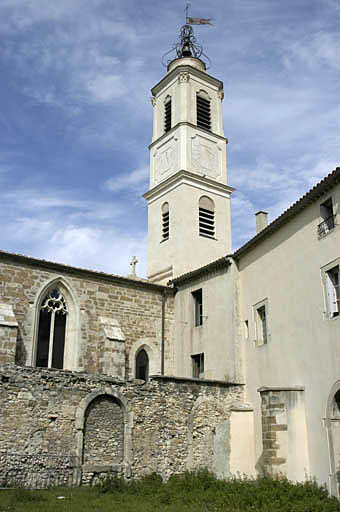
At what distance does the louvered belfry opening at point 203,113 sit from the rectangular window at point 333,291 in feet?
57.5

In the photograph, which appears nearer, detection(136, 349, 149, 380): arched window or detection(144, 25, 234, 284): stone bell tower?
detection(136, 349, 149, 380): arched window

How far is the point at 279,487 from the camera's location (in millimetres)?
12500

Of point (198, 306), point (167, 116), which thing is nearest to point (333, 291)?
point (198, 306)

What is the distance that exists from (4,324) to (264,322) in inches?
321

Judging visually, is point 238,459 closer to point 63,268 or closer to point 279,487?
point 279,487

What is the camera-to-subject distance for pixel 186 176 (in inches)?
1054

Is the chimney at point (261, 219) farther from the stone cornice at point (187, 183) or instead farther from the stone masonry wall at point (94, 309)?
the stone cornice at point (187, 183)

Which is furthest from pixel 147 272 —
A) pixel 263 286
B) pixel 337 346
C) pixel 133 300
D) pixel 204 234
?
pixel 337 346

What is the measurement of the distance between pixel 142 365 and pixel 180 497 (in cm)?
815

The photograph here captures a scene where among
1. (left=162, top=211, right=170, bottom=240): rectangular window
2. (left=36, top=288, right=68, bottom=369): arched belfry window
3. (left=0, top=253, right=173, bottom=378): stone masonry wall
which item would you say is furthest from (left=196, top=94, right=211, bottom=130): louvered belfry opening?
(left=36, top=288, right=68, bottom=369): arched belfry window

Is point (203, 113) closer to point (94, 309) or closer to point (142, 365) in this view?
point (94, 309)

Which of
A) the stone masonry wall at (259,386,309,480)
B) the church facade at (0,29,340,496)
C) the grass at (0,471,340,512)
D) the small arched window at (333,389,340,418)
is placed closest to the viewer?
the grass at (0,471,340,512)

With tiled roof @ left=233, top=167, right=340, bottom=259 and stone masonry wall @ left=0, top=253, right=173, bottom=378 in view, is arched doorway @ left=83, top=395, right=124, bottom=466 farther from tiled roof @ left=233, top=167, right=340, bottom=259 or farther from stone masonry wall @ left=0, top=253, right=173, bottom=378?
tiled roof @ left=233, top=167, right=340, bottom=259

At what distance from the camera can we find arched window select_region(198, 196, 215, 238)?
26.9 m
